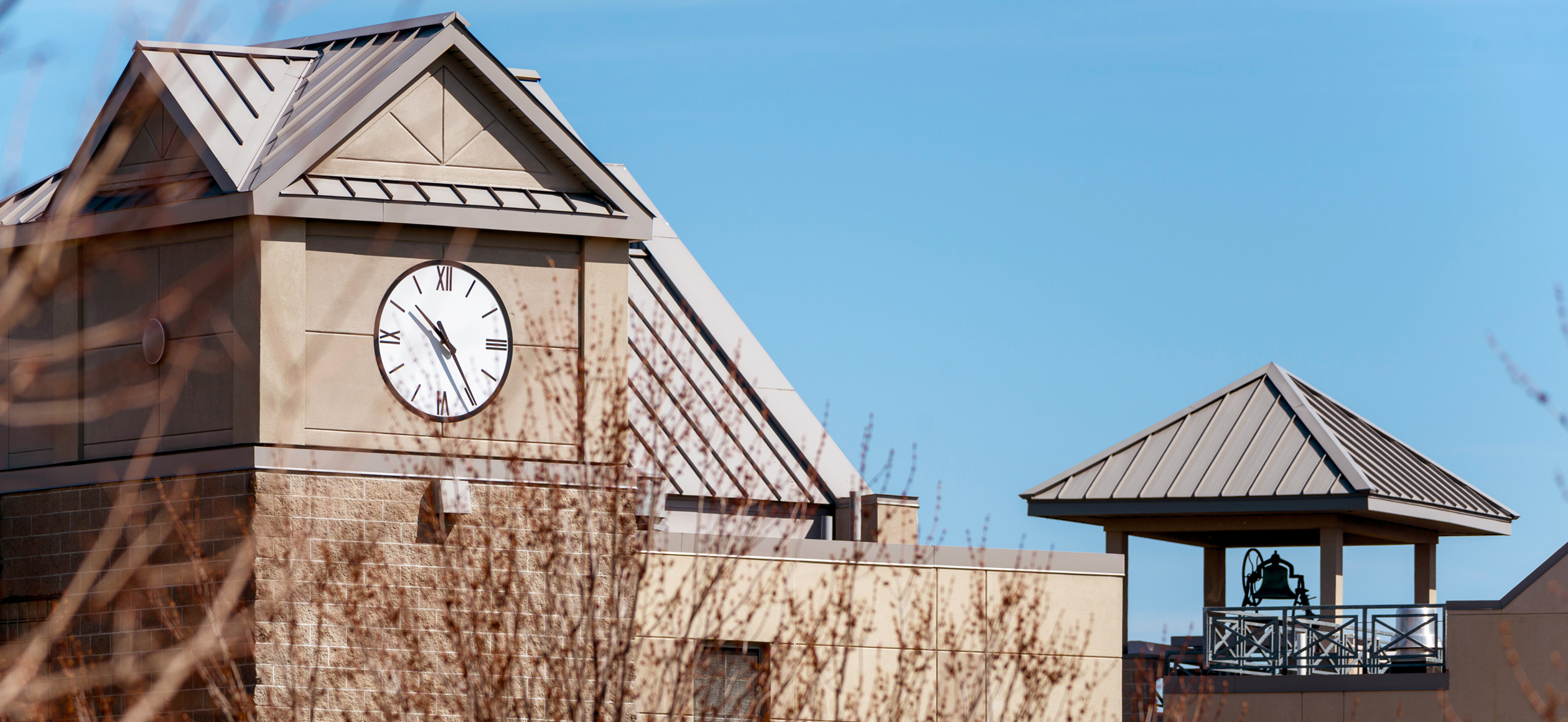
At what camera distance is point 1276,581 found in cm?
2814

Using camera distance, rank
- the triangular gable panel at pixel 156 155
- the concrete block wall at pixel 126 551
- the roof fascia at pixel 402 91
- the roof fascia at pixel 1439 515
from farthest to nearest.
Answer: the roof fascia at pixel 1439 515 → the triangular gable panel at pixel 156 155 → the roof fascia at pixel 402 91 → the concrete block wall at pixel 126 551

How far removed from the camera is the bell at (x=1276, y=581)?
28.1 metres

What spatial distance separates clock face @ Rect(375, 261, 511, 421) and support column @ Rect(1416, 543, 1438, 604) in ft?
56.3

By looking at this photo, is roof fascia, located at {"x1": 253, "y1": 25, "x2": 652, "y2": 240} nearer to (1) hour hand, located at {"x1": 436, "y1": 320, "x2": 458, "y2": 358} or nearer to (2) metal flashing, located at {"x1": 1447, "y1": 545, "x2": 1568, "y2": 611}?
(1) hour hand, located at {"x1": 436, "y1": 320, "x2": 458, "y2": 358}

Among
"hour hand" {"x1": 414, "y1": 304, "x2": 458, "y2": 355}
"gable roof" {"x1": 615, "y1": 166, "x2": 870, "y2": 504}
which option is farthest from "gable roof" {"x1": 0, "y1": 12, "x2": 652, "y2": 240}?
"gable roof" {"x1": 615, "y1": 166, "x2": 870, "y2": 504}

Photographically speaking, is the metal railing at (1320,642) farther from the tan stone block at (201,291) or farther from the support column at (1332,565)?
the tan stone block at (201,291)

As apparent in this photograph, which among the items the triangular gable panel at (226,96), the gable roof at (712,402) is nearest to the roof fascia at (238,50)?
the triangular gable panel at (226,96)

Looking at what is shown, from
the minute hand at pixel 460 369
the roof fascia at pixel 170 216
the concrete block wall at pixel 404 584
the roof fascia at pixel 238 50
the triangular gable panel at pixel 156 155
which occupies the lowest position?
the concrete block wall at pixel 404 584

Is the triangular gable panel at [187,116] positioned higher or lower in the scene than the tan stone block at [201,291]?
higher

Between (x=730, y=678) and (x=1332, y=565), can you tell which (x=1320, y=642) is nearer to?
(x=1332, y=565)

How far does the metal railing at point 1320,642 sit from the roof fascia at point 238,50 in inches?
616

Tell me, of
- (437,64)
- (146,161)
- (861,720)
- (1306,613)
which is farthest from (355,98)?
(1306,613)

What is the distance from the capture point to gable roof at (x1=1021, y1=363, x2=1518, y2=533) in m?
27.8

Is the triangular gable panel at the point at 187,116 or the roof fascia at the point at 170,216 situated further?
the triangular gable panel at the point at 187,116
